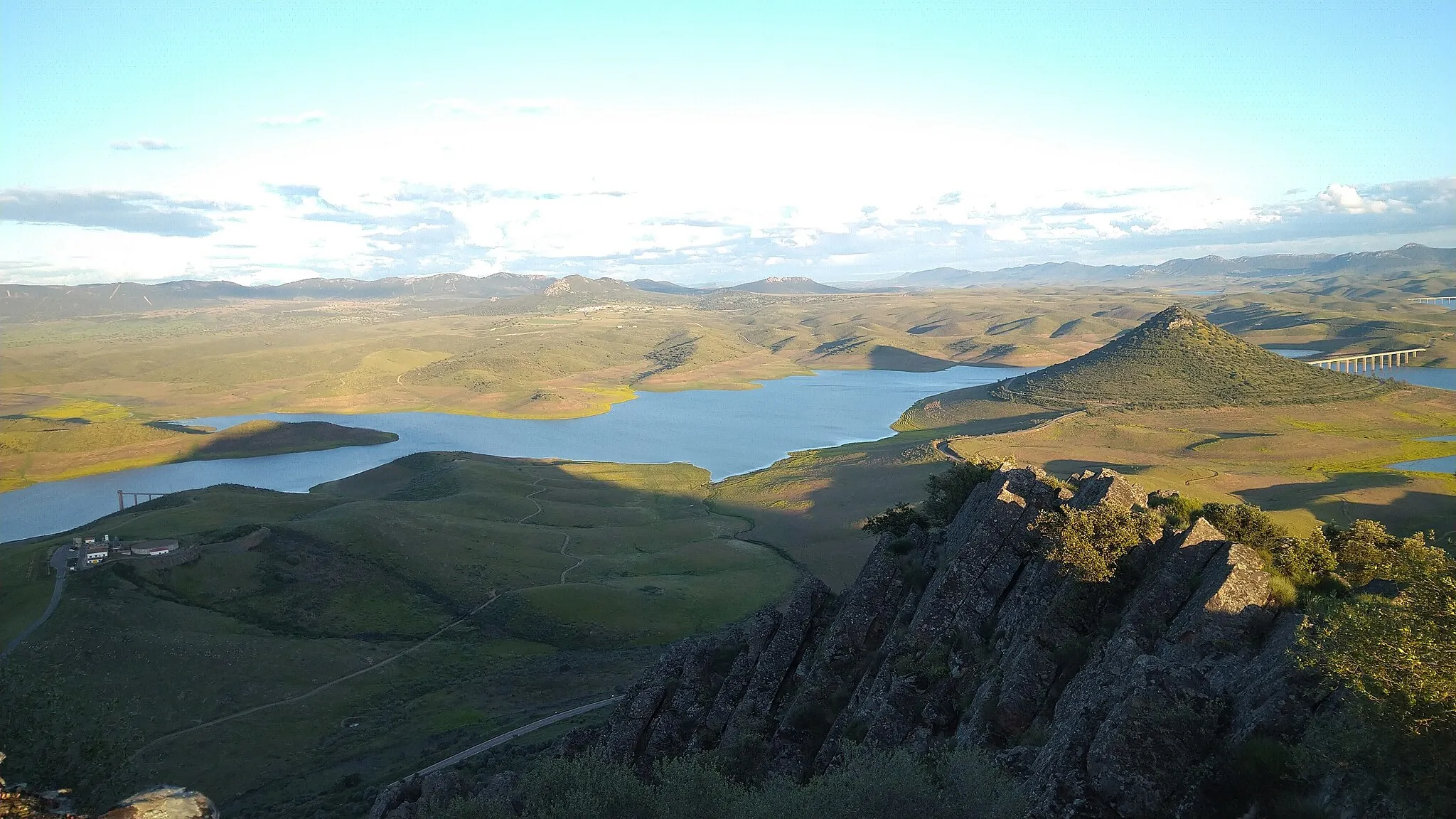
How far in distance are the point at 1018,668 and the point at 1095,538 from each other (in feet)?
13.2

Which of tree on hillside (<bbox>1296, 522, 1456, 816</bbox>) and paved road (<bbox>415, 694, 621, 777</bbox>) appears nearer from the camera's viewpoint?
tree on hillside (<bbox>1296, 522, 1456, 816</bbox>)

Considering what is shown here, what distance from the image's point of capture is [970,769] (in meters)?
11.6

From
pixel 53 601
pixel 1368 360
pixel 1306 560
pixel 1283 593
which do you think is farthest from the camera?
pixel 1368 360

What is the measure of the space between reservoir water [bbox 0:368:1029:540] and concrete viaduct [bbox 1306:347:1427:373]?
60.0m

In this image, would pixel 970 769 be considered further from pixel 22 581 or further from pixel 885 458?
pixel 885 458

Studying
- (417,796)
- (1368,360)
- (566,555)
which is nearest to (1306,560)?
(417,796)

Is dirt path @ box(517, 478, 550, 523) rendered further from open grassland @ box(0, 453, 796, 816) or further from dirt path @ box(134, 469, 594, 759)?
dirt path @ box(134, 469, 594, 759)

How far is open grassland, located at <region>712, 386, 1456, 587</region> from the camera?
63.8 metres

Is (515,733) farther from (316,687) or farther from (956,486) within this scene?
(956,486)

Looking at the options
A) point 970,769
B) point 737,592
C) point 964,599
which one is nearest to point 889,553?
point 964,599

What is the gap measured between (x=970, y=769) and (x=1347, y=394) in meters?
126

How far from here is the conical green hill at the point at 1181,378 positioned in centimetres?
11238

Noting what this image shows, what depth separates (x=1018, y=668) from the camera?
629 inches

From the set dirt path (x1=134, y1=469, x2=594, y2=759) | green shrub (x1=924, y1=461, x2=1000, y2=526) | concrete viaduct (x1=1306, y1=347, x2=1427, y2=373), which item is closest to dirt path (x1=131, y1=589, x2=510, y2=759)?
dirt path (x1=134, y1=469, x2=594, y2=759)
